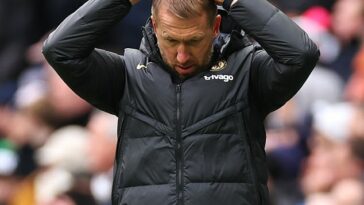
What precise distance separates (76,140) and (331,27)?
219 centimetres

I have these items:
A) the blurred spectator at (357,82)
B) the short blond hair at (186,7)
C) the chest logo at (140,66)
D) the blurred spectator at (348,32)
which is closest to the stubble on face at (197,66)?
the chest logo at (140,66)

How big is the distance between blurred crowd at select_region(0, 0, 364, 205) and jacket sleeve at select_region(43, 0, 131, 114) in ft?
8.62

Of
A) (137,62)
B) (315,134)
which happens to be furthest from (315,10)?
(137,62)

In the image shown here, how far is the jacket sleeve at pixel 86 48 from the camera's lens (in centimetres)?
554

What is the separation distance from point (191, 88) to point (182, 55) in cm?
17

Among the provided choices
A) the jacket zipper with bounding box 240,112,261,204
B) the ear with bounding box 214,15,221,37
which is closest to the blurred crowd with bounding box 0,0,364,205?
the jacket zipper with bounding box 240,112,261,204

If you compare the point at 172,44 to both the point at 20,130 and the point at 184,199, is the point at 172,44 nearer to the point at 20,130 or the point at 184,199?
the point at 184,199

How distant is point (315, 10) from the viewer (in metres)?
10.7

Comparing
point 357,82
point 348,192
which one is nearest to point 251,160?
point 348,192

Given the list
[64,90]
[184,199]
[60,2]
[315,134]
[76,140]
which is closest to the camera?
[184,199]

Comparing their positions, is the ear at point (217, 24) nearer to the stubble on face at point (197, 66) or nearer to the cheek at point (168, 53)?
the stubble on face at point (197, 66)

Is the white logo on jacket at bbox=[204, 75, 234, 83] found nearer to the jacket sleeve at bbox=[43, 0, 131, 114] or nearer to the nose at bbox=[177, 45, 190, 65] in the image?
the nose at bbox=[177, 45, 190, 65]

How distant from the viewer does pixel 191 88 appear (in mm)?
5551

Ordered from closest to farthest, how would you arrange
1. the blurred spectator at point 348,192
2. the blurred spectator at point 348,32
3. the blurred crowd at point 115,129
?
the blurred spectator at point 348,192, the blurred crowd at point 115,129, the blurred spectator at point 348,32
